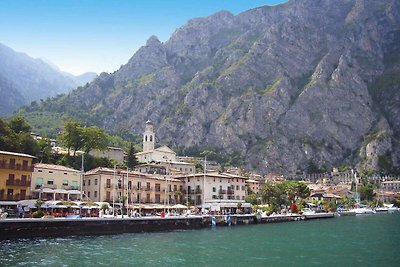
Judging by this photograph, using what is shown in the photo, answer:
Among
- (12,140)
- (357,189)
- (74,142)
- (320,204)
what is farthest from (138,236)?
(357,189)

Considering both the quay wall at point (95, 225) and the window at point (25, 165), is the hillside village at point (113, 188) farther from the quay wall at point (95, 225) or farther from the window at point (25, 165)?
the quay wall at point (95, 225)

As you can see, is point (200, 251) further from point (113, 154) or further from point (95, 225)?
point (113, 154)

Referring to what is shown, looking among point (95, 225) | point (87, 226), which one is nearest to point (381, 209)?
point (95, 225)

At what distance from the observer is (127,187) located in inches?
3022

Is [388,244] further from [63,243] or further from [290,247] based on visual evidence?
[63,243]

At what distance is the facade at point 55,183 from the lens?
68.4 m

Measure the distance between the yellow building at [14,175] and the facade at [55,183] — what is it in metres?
2.92

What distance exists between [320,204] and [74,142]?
280 feet

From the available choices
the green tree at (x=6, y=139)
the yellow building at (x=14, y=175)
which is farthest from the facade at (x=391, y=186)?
the yellow building at (x=14, y=175)

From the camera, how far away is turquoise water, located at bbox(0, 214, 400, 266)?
34.6 metres

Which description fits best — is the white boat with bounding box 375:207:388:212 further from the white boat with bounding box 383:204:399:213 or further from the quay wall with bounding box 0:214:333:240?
the quay wall with bounding box 0:214:333:240

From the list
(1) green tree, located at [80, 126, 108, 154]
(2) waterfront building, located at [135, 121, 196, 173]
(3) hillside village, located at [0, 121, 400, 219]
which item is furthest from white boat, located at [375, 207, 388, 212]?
(1) green tree, located at [80, 126, 108, 154]

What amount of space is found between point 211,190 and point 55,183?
35262 millimetres

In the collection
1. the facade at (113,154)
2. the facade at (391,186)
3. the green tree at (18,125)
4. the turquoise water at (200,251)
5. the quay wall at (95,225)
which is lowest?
the turquoise water at (200,251)
